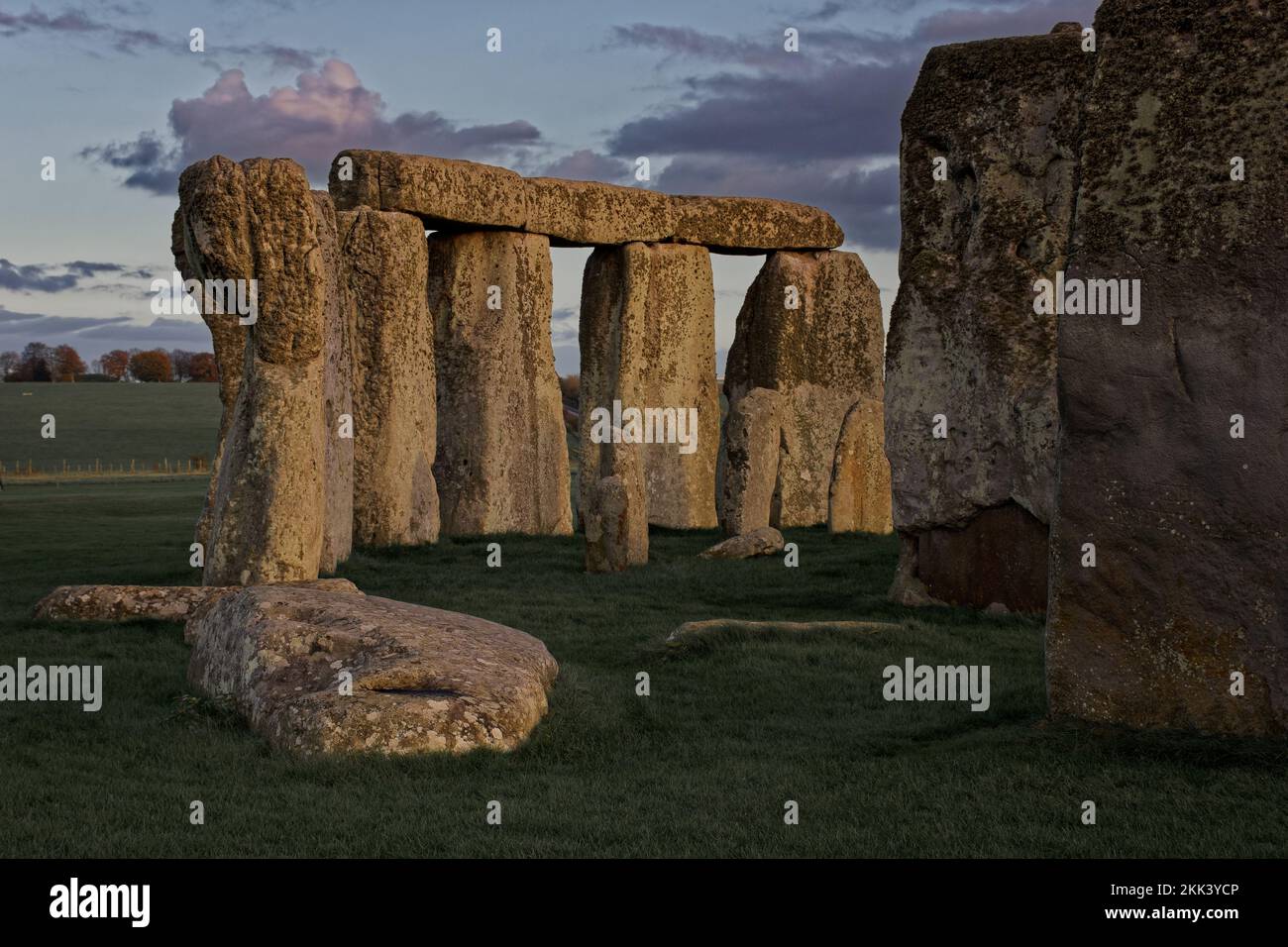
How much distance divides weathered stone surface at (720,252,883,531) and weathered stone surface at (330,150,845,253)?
21.1 inches

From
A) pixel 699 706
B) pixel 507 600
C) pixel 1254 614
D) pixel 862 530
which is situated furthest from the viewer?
pixel 862 530

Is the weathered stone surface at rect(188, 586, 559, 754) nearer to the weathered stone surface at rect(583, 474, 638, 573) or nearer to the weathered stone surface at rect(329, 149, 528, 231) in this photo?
the weathered stone surface at rect(583, 474, 638, 573)

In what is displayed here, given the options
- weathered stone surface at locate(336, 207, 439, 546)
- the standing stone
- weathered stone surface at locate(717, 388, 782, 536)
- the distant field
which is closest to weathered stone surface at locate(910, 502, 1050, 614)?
the standing stone

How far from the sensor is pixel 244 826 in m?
5.87

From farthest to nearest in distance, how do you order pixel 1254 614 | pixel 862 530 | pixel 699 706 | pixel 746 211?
pixel 746 211
pixel 862 530
pixel 699 706
pixel 1254 614

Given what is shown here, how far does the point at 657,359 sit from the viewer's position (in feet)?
69.5

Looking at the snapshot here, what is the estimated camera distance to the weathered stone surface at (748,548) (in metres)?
16.0

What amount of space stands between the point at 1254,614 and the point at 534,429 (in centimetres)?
1377

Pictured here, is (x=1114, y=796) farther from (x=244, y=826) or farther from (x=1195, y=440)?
(x=244, y=826)

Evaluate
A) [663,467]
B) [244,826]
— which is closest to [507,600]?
[244,826]

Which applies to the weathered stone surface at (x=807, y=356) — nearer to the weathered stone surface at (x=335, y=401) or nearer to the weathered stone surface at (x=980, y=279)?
the weathered stone surface at (x=335, y=401)

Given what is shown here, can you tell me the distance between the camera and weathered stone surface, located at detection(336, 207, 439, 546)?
1739 cm

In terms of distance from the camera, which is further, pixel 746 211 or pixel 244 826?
pixel 746 211

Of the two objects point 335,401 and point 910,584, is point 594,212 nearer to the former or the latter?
point 335,401
